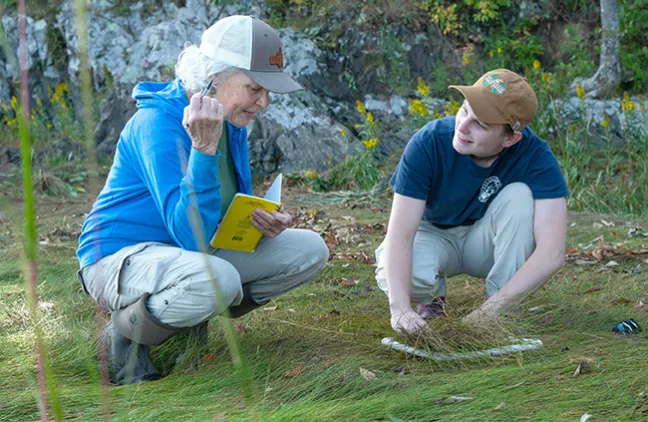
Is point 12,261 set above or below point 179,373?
below

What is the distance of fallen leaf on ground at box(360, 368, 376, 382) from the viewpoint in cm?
263

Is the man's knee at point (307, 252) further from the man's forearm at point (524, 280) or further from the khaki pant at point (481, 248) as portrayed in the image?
the man's forearm at point (524, 280)

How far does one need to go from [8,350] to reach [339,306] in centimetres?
151

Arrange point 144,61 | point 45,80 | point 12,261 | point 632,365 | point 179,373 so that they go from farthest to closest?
point 45,80 → point 144,61 → point 12,261 → point 179,373 → point 632,365

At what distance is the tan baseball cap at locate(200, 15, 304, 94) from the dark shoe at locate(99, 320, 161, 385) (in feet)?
3.53

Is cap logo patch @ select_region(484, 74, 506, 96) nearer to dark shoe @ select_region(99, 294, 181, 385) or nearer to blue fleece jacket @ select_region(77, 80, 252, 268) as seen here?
blue fleece jacket @ select_region(77, 80, 252, 268)

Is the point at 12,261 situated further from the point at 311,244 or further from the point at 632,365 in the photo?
the point at 632,365

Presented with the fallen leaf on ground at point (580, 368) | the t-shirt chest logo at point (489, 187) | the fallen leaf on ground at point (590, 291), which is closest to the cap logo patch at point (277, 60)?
the t-shirt chest logo at point (489, 187)

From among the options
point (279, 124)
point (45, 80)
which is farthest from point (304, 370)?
point (45, 80)

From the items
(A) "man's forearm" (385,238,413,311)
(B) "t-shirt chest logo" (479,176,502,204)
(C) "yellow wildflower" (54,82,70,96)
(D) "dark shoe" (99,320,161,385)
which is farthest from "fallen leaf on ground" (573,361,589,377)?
(C) "yellow wildflower" (54,82,70,96)

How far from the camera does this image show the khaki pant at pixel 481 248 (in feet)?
10.6

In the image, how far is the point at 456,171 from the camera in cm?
321

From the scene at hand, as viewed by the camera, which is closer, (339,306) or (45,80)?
(339,306)

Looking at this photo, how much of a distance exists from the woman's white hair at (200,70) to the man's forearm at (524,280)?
1.34m
